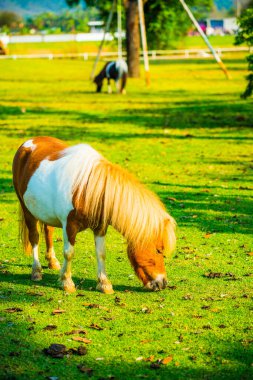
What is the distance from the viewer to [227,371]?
6.57 m

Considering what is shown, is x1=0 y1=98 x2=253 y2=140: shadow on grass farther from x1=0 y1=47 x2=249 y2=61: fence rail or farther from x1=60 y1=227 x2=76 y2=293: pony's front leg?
x1=0 y1=47 x2=249 y2=61: fence rail

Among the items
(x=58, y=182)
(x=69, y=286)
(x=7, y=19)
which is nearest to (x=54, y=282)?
(x=69, y=286)

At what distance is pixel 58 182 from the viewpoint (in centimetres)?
857

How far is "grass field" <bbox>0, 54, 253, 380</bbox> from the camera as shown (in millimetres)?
6777

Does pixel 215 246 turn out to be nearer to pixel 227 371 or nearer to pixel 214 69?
pixel 227 371

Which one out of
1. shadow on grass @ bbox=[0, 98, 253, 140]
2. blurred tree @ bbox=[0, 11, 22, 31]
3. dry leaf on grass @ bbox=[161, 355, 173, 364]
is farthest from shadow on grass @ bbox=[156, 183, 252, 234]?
blurred tree @ bbox=[0, 11, 22, 31]

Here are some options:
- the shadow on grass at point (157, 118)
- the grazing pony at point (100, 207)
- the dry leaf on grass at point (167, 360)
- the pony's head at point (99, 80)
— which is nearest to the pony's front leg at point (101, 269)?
the grazing pony at point (100, 207)

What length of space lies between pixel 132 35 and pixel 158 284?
1540 inches

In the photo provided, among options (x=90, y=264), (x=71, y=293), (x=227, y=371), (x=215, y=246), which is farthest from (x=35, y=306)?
(x=215, y=246)

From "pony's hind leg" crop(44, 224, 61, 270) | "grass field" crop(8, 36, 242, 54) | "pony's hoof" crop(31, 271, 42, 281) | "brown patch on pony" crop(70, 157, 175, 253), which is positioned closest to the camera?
"brown patch on pony" crop(70, 157, 175, 253)

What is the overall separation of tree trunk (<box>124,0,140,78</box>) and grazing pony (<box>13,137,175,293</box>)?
3826 cm

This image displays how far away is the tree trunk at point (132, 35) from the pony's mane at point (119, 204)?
38.9 meters

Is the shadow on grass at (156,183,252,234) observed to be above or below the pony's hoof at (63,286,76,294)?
below

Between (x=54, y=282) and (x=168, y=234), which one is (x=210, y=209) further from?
(x=168, y=234)
